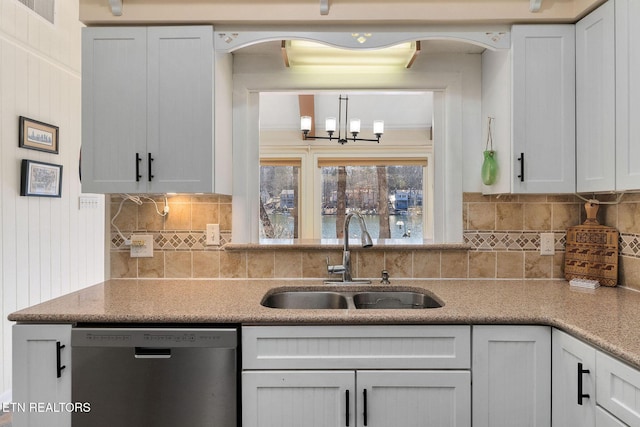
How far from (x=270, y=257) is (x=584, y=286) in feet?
5.12

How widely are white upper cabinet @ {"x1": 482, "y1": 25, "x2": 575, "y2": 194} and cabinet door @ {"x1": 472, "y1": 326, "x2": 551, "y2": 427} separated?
0.71 meters

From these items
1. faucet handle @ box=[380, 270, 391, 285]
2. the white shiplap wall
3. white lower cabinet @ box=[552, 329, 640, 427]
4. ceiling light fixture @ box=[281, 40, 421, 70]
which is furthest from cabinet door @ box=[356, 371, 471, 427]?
the white shiplap wall

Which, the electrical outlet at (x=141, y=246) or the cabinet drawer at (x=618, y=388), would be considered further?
the electrical outlet at (x=141, y=246)

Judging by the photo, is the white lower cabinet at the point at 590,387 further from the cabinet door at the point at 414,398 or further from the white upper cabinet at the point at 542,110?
the white upper cabinet at the point at 542,110

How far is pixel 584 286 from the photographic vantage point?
6.40ft

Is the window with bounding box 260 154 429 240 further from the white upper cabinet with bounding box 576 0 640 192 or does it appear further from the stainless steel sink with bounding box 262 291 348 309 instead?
the white upper cabinet with bounding box 576 0 640 192

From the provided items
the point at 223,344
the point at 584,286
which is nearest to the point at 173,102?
the point at 223,344

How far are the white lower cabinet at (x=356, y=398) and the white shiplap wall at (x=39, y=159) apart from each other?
234 cm

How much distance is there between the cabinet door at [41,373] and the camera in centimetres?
150

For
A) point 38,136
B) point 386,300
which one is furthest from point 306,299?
point 38,136

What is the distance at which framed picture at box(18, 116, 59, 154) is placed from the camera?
292cm

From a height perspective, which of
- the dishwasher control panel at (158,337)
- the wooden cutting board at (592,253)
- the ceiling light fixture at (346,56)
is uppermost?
the ceiling light fixture at (346,56)

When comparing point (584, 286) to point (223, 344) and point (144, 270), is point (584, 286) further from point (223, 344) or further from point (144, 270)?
point (144, 270)

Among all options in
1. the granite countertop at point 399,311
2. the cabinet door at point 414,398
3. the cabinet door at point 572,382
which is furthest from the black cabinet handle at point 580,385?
the cabinet door at point 414,398
